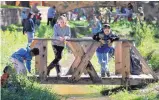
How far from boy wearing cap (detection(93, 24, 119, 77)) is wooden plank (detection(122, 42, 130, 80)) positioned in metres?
0.36

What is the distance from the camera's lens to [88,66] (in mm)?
13578

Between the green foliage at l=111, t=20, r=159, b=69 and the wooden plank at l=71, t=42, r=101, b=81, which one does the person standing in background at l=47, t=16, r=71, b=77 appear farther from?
the green foliage at l=111, t=20, r=159, b=69

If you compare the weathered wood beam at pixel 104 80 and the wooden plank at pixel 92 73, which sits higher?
the wooden plank at pixel 92 73

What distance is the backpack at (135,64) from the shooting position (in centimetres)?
1387

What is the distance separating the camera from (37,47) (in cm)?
1336

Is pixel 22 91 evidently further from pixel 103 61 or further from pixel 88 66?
pixel 103 61

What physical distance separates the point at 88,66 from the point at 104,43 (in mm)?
722

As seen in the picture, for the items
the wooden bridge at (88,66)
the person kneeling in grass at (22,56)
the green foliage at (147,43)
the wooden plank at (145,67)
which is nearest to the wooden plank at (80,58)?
the wooden bridge at (88,66)

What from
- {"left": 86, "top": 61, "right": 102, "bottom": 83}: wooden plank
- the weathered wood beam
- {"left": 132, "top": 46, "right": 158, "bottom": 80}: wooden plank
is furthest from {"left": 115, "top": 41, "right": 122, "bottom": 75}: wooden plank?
{"left": 86, "top": 61, "right": 102, "bottom": 83}: wooden plank

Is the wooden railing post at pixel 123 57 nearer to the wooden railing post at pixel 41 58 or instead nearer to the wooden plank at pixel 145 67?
the wooden plank at pixel 145 67

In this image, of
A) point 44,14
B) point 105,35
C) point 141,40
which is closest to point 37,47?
point 105,35

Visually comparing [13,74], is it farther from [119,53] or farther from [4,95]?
[119,53]

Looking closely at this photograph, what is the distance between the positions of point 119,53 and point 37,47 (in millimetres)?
2003

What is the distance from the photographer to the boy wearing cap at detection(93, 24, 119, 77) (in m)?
A: 13.2
